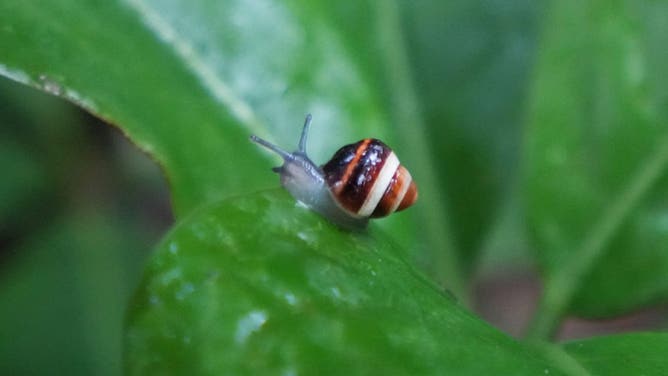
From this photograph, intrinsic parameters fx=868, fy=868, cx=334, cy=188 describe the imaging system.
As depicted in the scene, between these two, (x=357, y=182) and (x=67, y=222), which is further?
(x=67, y=222)

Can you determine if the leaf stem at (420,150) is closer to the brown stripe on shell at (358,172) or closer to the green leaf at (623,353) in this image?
the brown stripe on shell at (358,172)

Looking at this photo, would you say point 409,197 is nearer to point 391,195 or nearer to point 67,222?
point 391,195

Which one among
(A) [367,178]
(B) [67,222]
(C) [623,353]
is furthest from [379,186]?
(B) [67,222]

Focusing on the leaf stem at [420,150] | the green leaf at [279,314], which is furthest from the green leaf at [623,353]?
the leaf stem at [420,150]

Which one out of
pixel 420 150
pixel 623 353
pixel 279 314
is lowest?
pixel 279 314

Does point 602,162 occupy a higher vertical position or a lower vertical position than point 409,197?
higher
